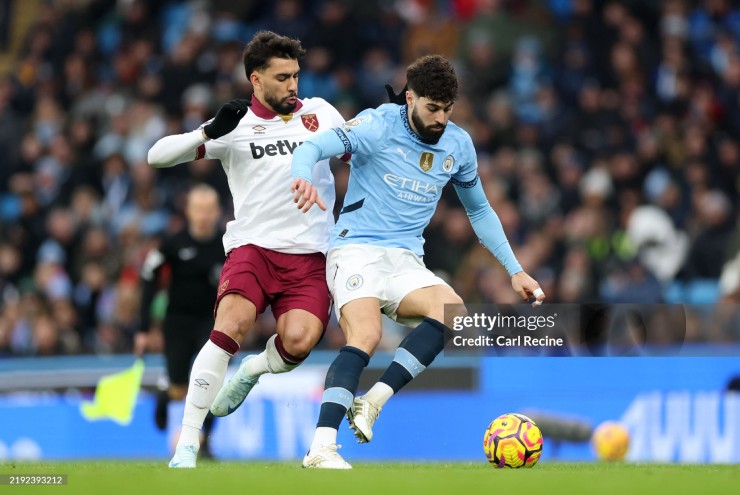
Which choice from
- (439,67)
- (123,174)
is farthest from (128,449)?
(439,67)

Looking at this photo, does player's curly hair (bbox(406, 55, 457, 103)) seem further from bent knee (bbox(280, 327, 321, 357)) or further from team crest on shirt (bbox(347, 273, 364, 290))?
bent knee (bbox(280, 327, 321, 357))

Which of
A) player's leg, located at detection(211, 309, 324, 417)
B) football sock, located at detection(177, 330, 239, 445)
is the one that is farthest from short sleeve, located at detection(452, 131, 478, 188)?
football sock, located at detection(177, 330, 239, 445)

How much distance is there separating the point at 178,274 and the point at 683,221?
5.45 meters

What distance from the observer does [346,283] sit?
312 inches

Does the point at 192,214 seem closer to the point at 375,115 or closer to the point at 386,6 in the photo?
the point at 375,115

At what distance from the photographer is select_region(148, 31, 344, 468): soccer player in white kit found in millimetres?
8227

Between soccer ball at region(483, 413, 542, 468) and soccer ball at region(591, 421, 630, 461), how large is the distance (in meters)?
3.16

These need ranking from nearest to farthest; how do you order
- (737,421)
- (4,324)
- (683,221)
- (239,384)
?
(239,384), (737,421), (683,221), (4,324)

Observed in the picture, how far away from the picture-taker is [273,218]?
8.40 metres

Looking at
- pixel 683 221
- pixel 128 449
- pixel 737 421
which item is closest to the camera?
pixel 737 421

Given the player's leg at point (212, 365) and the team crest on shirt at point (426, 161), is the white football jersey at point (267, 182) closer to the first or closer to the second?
the player's leg at point (212, 365)

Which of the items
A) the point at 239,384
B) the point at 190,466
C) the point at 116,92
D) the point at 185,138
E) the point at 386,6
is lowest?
the point at 190,466

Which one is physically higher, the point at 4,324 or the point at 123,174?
the point at 123,174

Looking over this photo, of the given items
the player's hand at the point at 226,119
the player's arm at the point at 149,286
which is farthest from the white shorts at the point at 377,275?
the player's arm at the point at 149,286
